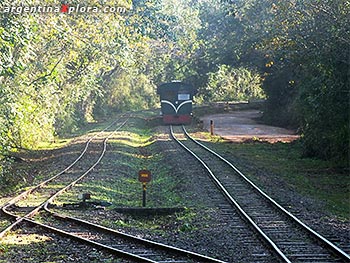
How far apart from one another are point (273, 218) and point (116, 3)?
2007cm

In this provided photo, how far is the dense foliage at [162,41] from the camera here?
21.5 m

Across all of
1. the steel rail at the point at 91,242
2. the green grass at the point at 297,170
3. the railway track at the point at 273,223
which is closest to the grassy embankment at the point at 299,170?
the green grass at the point at 297,170

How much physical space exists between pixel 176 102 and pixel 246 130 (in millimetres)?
6563

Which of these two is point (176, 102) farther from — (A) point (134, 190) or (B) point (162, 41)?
(A) point (134, 190)

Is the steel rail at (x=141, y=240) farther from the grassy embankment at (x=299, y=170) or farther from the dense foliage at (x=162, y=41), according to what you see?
the dense foliage at (x=162, y=41)

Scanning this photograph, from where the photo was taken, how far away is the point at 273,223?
13.1 m

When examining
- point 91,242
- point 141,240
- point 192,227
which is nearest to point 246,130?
point 192,227

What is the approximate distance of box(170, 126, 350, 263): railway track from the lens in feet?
33.9

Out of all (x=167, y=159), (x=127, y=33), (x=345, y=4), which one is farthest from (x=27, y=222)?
(x=127, y=33)

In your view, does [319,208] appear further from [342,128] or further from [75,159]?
[75,159]

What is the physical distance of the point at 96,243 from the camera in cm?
1103

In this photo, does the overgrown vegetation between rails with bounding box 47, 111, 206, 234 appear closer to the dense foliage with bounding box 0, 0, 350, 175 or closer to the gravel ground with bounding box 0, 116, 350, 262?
the gravel ground with bounding box 0, 116, 350, 262

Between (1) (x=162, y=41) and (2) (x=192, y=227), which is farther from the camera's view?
(1) (x=162, y=41)

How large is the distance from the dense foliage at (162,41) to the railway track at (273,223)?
4.80 m
